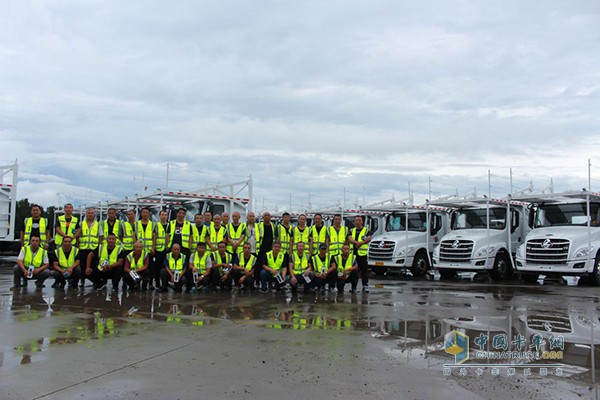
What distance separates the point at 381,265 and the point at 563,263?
5.67 metres

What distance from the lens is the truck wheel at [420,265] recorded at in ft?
58.3

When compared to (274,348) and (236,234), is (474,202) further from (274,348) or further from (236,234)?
(274,348)

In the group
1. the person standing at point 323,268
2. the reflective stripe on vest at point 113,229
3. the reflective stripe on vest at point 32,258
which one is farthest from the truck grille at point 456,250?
the reflective stripe on vest at point 32,258

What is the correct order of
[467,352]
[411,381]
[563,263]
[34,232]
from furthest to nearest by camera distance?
[563,263] → [34,232] → [467,352] → [411,381]

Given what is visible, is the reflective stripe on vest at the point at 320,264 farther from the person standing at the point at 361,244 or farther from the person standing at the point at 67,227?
the person standing at the point at 67,227

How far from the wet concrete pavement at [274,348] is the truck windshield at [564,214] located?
17.4 ft

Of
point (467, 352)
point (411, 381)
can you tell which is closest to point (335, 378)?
point (411, 381)

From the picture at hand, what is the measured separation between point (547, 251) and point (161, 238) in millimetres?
9740

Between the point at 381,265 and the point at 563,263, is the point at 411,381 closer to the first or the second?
the point at 563,263

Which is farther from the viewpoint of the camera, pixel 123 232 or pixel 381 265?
pixel 381 265

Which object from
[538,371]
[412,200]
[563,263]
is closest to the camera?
[538,371]

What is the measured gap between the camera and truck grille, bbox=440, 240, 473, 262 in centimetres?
1566

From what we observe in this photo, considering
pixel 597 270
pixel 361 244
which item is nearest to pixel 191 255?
pixel 361 244

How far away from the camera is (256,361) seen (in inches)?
205
